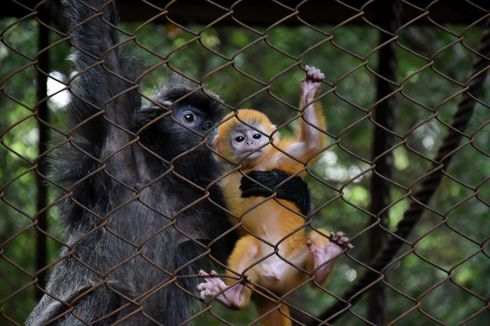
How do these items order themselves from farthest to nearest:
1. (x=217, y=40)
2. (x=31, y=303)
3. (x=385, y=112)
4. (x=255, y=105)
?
(x=217, y=40) < (x=255, y=105) < (x=31, y=303) < (x=385, y=112)

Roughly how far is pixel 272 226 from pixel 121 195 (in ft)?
2.14

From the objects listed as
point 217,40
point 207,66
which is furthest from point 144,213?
point 217,40

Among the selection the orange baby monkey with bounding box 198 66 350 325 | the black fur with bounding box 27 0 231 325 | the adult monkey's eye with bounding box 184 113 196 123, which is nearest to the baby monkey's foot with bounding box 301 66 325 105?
the orange baby monkey with bounding box 198 66 350 325

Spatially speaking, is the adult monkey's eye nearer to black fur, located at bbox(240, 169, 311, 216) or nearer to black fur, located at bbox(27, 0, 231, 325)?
black fur, located at bbox(27, 0, 231, 325)

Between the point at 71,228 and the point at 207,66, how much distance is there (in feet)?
9.74

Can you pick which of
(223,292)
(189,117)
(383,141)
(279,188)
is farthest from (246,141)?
(383,141)

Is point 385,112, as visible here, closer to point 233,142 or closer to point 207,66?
point 233,142

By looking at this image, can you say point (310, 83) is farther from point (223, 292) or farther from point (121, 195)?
point (121, 195)

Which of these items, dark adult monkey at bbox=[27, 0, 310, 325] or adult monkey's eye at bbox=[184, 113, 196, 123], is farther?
adult monkey's eye at bbox=[184, 113, 196, 123]

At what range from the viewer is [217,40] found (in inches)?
259

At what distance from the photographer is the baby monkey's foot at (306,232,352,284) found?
2795 millimetres

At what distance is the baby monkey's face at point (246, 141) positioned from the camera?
10.4 ft

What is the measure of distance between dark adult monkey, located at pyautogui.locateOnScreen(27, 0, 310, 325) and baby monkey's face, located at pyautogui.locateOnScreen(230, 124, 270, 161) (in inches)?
5.1

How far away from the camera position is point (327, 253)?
2.86 m
